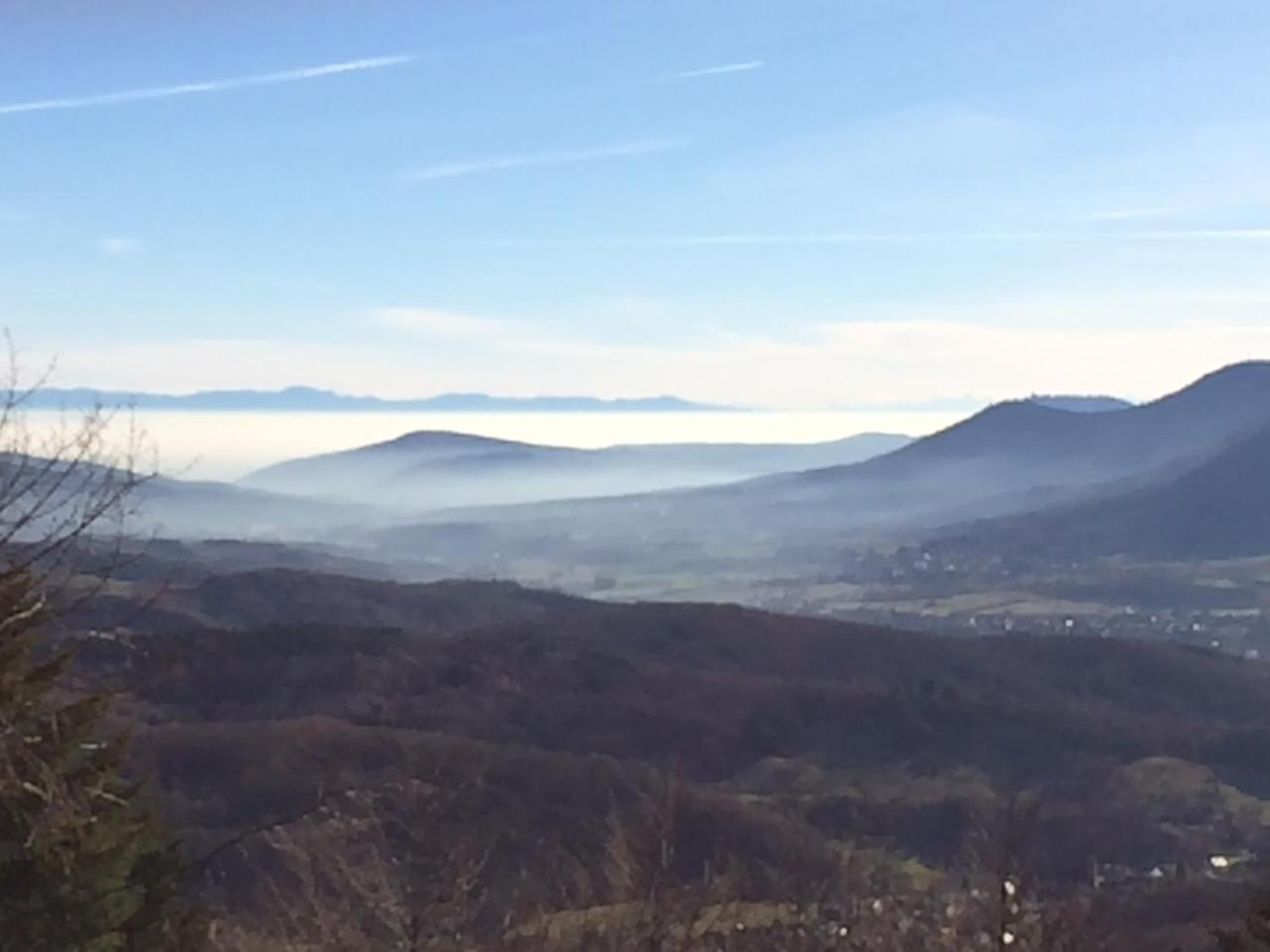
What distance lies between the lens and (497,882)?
2196 inches

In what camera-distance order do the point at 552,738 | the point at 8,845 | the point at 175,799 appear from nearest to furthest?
1. the point at 8,845
2. the point at 175,799
3. the point at 552,738

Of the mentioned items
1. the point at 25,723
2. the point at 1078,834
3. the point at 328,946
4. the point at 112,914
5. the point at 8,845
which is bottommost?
the point at 1078,834

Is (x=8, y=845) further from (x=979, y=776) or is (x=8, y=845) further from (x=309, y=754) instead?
(x=979, y=776)

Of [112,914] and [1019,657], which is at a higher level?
[112,914]

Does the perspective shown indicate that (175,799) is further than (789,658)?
No

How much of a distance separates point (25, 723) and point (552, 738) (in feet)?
265

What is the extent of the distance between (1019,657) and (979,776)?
3848cm

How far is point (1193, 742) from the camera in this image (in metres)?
99.9

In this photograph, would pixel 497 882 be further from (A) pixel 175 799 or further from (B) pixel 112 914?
(B) pixel 112 914

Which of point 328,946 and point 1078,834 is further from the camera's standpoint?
point 1078,834

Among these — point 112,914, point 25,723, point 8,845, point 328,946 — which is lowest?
point 328,946

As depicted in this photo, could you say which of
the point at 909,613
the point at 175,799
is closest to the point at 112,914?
the point at 175,799

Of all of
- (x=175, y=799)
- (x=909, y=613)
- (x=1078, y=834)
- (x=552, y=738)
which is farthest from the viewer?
(x=909, y=613)

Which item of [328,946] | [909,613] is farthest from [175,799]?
[909,613]
